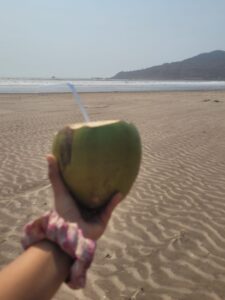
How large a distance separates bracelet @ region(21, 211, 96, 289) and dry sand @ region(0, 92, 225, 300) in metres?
2.42

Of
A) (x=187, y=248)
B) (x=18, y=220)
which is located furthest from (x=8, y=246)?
(x=187, y=248)

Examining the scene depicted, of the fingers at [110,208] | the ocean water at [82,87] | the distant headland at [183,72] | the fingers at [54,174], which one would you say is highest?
the fingers at [54,174]

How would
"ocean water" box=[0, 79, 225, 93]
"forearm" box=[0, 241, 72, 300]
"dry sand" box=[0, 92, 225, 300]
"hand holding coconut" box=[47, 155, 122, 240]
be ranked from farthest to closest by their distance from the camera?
"ocean water" box=[0, 79, 225, 93] < "dry sand" box=[0, 92, 225, 300] < "hand holding coconut" box=[47, 155, 122, 240] < "forearm" box=[0, 241, 72, 300]

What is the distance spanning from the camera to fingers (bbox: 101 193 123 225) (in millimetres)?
1509

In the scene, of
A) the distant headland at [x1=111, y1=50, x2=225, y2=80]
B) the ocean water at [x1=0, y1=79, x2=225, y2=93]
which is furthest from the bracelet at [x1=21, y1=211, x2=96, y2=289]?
the distant headland at [x1=111, y1=50, x2=225, y2=80]

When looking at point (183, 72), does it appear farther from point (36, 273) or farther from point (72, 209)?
point (36, 273)

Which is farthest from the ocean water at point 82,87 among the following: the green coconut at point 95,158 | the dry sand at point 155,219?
the green coconut at point 95,158

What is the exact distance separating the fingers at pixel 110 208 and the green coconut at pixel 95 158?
0.03 metres

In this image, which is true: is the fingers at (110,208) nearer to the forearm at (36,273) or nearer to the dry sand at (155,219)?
the forearm at (36,273)

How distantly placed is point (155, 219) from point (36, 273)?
4220 millimetres

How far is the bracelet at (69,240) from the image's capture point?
125cm

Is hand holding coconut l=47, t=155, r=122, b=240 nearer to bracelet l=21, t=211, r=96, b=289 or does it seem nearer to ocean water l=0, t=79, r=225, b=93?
bracelet l=21, t=211, r=96, b=289

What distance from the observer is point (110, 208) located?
157 centimetres

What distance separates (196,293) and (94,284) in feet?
2.84
